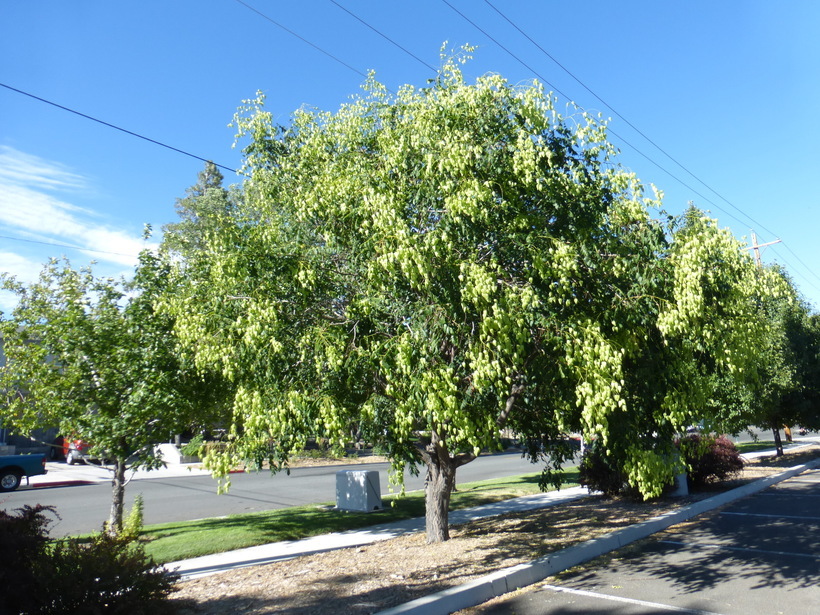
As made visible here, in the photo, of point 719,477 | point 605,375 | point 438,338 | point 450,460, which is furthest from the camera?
point 719,477

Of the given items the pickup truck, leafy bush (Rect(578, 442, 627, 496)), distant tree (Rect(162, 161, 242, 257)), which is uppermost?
distant tree (Rect(162, 161, 242, 257))

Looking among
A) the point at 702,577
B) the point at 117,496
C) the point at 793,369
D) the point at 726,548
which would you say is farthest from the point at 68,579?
the point at 793,369

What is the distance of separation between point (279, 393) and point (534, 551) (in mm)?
4352

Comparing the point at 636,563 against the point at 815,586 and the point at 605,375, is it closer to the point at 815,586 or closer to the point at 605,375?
the point at 815,586

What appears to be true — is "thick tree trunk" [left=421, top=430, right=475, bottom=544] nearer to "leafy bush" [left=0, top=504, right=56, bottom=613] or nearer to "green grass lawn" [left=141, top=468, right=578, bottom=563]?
"green grass lawn" [left=141, top=468, right=578, bottom=563]

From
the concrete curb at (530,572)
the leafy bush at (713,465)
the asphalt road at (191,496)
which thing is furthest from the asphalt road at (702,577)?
the asphalt road at (191,496)

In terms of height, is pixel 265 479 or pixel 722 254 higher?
pixel 722 254

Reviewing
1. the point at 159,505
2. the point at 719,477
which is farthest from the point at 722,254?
the point at 159,505

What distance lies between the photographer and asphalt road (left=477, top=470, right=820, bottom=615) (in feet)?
21.1

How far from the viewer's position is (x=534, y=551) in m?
8.81

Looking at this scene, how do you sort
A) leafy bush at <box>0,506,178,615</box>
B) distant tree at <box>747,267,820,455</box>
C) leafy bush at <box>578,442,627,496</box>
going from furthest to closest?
distant tree at <box>747,267,820,455</box>
leafy bush at <box>578,442,627,496</box>
leafy bush at <box>0,506,178,615</box>

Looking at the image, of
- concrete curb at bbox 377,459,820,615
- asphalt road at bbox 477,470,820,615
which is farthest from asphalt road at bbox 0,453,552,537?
asphalt road at bbox 477,470,820,615

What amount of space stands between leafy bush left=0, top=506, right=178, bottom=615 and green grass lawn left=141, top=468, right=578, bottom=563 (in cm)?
369

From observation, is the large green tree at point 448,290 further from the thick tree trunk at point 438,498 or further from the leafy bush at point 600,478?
the leafy bush at point 600,478
